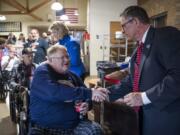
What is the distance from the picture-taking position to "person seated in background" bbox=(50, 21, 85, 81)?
3875mm

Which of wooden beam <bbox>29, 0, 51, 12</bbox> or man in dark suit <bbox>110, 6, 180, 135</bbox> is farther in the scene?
wooden beam <bbox>29, 0, 51, 12</bbox>

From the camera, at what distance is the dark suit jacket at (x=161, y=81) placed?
1890mm

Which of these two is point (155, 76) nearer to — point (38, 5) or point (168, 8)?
point (168, 8)

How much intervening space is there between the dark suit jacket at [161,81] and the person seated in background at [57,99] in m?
0.55

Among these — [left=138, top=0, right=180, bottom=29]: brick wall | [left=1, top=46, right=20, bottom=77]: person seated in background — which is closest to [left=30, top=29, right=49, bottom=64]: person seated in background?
[left=1, top=46, right=20, bottom=77]: person seated in background

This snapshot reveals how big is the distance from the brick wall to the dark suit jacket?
5.63 meters

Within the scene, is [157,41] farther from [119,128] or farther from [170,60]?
[119,128]

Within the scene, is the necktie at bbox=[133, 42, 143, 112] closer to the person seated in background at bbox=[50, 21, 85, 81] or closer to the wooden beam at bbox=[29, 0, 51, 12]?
the person seated in background at bbox=[50, 21, 85, 81]

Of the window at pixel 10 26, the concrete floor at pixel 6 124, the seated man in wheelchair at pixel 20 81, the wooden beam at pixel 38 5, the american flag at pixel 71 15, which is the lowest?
the concrete floor at pixel 6 124

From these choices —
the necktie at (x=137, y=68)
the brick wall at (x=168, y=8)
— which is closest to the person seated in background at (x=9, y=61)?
the brick wall at (x=168, y=8)

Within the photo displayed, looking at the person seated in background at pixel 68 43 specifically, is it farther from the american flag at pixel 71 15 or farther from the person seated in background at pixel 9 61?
the american flag at pixel 71 15

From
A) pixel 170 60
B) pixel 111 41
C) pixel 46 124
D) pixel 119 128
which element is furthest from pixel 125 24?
pixel 111 41

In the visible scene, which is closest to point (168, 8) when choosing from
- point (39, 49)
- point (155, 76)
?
point (39, 49)

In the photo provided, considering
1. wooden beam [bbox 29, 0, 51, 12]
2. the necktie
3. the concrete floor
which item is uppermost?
wooden beam [bbox 29, 0, 51, 12]
